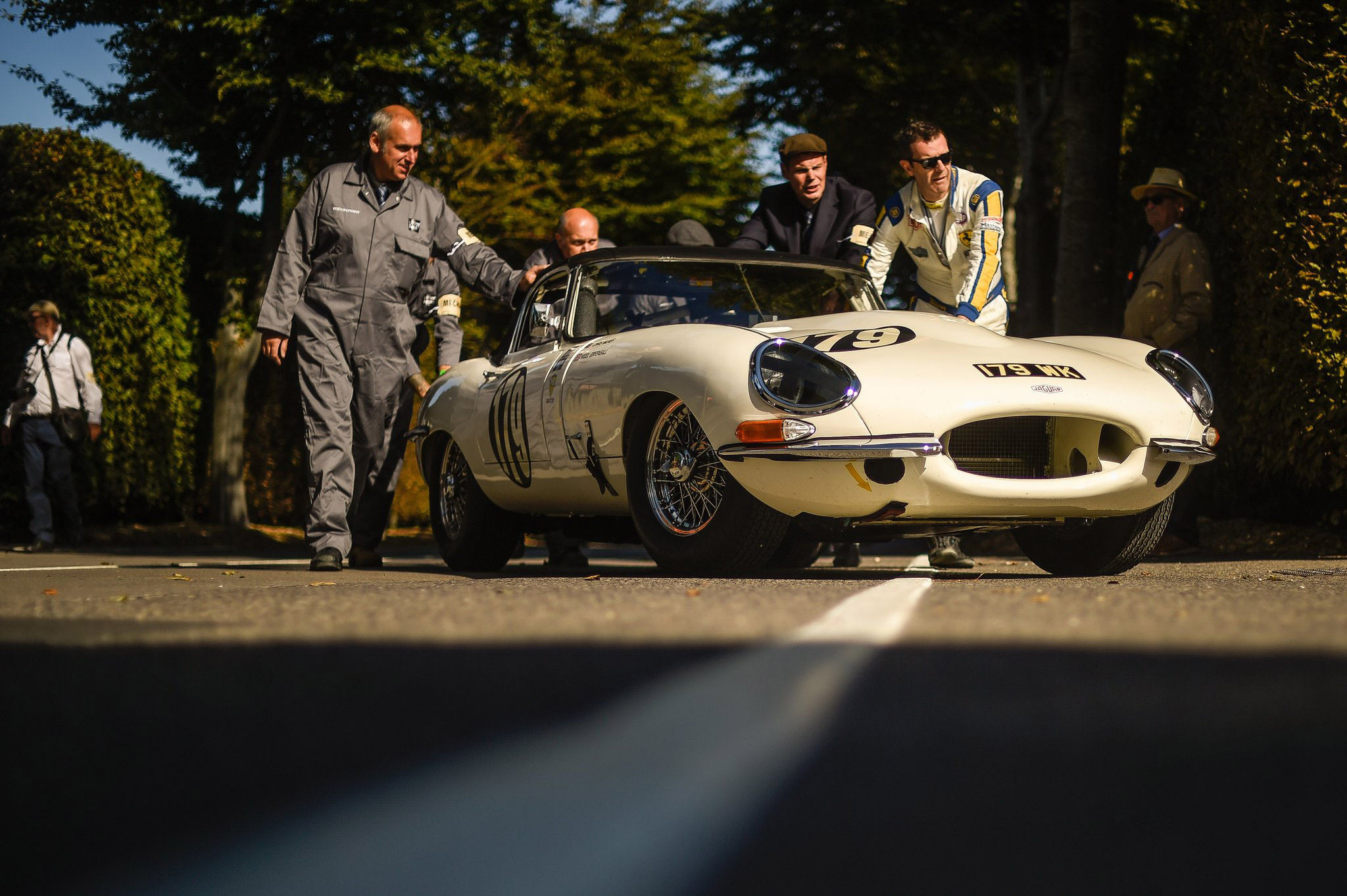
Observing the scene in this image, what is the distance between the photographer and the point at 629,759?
2.29 metres

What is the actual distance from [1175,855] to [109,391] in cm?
1456

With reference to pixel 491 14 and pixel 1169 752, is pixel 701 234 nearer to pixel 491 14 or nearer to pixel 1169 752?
pixel 1169 752

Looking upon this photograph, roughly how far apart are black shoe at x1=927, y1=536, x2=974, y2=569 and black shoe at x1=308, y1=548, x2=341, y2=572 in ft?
10.5

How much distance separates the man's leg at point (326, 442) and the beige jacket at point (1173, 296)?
481 centimetres

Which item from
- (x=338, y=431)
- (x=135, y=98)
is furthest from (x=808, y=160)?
(x=135, y=98)

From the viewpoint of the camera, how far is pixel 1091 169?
12406 millimetres

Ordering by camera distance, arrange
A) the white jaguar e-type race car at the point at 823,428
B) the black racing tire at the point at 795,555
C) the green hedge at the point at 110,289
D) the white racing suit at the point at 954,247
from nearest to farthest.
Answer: the white jaguar e-type race car at the point at 823,428 → the black racing tire at the point at 795,555 → the white racing suit at the point at 954,247 → the green hedge at the point at 110,289

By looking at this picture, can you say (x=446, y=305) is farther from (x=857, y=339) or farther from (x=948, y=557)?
(x=857, y=339)

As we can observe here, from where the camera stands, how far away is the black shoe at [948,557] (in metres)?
8.22

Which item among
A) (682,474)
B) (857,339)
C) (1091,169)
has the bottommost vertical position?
(682,474)

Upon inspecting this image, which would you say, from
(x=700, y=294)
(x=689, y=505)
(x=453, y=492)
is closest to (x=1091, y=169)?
(x=700, y=294)

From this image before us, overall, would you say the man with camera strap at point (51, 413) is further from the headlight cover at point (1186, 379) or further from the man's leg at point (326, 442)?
the headlight cover at point (1186, 379)

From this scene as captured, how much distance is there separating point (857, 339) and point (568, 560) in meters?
4.12

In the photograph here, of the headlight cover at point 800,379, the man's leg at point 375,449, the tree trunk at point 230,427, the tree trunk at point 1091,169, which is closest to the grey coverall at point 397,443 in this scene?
the man's leg at point 375,449
